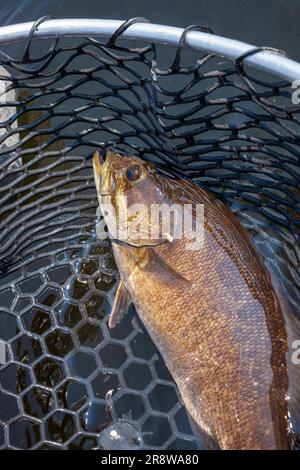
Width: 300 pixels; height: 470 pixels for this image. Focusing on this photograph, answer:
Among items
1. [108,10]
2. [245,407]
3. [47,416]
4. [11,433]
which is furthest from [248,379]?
[108,10]

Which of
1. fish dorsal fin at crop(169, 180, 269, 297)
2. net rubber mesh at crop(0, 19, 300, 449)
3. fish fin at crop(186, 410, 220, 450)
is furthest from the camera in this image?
net rubber mesh at crop(0, 19, 300, 449)

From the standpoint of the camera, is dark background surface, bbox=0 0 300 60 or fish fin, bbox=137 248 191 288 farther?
dark background surface, bbox=0 0 300 60

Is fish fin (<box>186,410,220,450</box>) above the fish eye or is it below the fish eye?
below

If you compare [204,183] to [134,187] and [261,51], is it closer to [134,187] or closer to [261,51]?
[134,187]

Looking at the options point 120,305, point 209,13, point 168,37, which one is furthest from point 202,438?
point 209,13

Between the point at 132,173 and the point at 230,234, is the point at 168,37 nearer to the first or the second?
the point at 132,173

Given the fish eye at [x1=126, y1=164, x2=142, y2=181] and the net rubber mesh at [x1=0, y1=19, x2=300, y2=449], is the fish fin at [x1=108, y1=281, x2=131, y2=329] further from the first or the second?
the fish eye at [x1=126, y1=164, x2=142, y2=181]

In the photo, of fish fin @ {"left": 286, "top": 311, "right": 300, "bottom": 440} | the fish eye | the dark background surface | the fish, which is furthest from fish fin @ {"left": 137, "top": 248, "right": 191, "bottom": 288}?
the dark background surface
